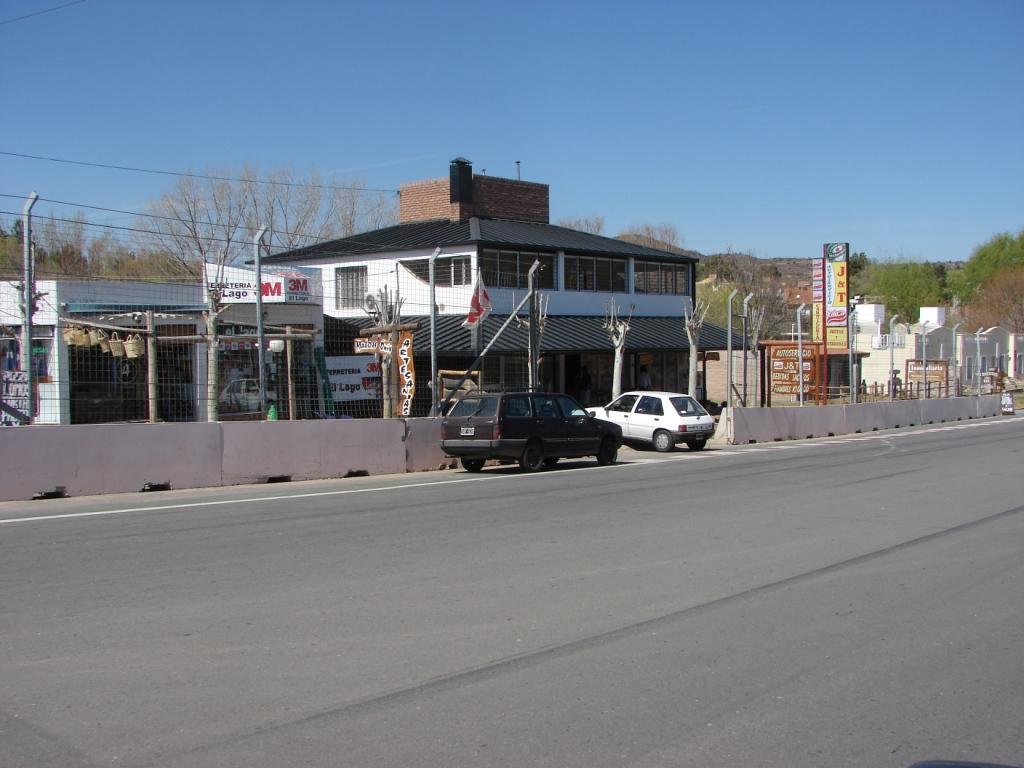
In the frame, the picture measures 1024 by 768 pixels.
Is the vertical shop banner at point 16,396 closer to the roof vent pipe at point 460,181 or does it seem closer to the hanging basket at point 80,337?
the hanging basket at point 80,337

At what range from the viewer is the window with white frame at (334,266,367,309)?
35.8 metres

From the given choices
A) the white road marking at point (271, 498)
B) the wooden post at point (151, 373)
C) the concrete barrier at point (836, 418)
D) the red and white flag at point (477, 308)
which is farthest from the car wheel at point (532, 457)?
the concrete barrier at point (836, 418)

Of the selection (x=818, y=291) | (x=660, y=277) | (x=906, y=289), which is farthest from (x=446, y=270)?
(x=906, y=289)

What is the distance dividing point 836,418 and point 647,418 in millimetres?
11482

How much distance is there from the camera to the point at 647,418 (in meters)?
26.2

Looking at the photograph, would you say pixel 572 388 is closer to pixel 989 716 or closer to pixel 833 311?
pixel 833 311

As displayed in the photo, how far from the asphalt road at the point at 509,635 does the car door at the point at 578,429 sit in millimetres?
6892

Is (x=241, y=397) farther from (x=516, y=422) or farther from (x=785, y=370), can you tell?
(x=785, y=370)

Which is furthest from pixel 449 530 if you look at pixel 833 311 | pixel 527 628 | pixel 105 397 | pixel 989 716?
pixel 833 311

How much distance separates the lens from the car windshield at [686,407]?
2594 centimetres

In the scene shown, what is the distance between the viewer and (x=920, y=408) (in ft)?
136

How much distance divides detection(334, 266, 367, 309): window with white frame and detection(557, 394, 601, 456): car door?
634 inches

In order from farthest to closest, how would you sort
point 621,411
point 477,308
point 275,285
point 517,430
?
point 275,285, point 621,411, point 477,308, point 517,430

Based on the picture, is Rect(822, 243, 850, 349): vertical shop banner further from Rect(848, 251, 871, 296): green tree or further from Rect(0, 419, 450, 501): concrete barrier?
Rect(848, 251, 871, 296): green tree
